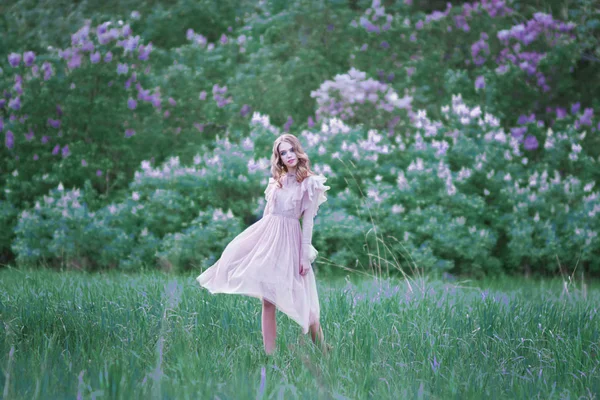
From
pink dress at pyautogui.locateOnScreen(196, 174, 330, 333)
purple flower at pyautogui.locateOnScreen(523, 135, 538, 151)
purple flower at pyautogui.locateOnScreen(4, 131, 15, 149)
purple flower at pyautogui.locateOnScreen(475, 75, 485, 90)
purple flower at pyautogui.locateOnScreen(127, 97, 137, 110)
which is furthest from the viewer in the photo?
purple flower at pyautogui.locateOnScreen(475, 75, 485, 90)

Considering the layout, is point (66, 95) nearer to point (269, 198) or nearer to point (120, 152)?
point (120, 152)

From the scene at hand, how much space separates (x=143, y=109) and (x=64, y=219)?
216 cm

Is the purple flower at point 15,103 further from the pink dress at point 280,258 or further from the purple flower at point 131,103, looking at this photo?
the pink dress at point 280,258

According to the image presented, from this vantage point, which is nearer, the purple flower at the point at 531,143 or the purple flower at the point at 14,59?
the purple flower at the point at 531,143

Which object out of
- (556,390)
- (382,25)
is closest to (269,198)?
(556,390)

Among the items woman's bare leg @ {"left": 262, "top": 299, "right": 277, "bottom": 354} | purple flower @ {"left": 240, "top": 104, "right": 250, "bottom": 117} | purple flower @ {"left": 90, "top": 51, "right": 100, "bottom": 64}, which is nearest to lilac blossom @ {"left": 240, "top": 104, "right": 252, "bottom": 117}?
purple flower @ {"left": 240, "top": 104, "right": 250, "bottom": 117}

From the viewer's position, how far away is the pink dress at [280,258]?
12.1 ft

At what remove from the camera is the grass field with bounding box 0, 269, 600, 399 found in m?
3.12

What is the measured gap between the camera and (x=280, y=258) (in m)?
3.77

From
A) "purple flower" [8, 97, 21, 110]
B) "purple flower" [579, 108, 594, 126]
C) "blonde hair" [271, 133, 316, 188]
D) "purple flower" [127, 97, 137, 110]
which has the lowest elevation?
"purple flower" [579, 108, 594, 126]

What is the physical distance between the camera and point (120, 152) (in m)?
9.34

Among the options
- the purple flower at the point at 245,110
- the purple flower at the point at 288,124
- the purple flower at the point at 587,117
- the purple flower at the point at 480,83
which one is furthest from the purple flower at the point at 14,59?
the purple flower at the point at 587,117

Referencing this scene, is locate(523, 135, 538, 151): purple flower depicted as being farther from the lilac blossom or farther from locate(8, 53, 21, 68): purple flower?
locate(8, 53, 21, 68): purple flower

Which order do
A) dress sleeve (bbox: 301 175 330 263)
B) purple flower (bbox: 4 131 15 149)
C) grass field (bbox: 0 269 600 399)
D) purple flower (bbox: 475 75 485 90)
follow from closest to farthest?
grass field (bbox: 0 269 600 399) < dress sleeve (bbox: 301 175 330 263) < purple flower (bbox: 4 131 15 149) < purple flower (bbox: 475 75 485 90)
